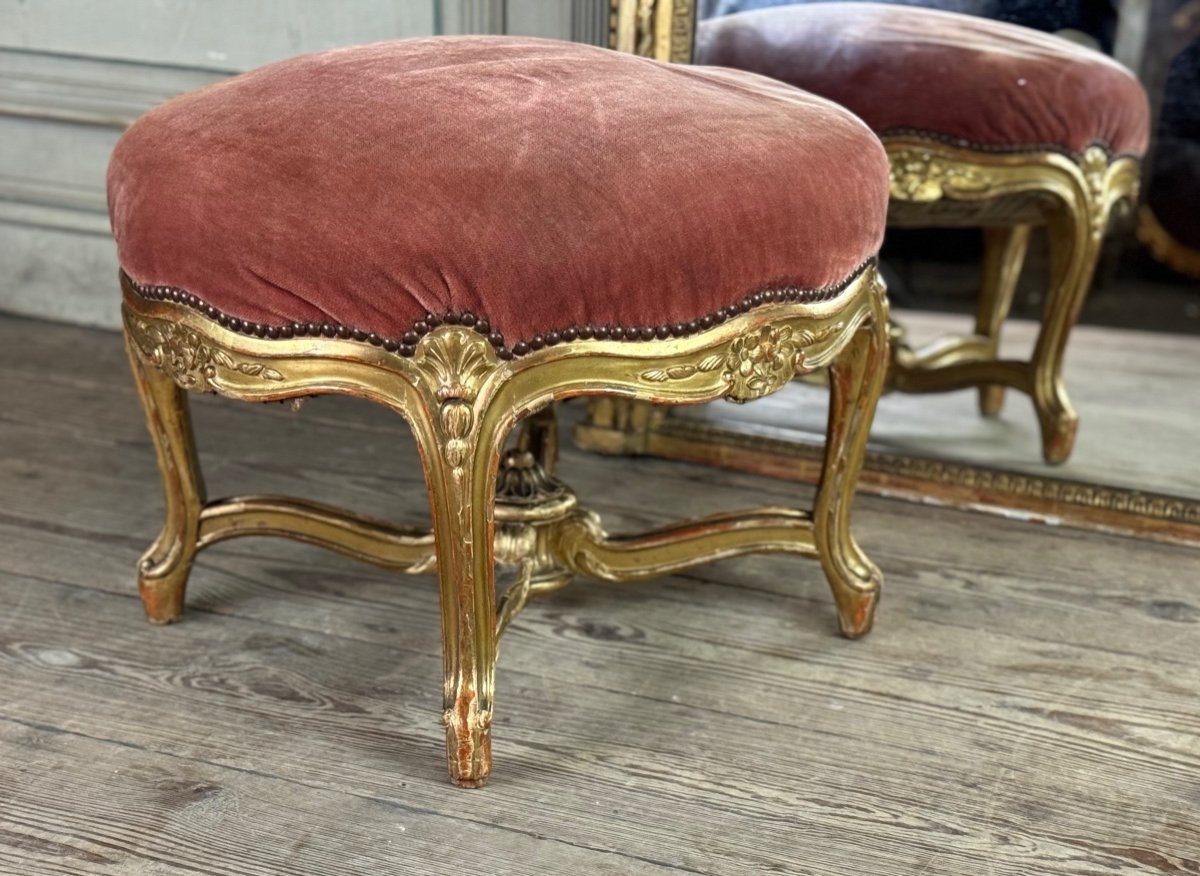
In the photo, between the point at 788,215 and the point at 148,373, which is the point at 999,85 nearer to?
the point at 788,215

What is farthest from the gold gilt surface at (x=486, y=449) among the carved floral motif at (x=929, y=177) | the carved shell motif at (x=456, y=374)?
the carved floral motif at (x=929, y=177)

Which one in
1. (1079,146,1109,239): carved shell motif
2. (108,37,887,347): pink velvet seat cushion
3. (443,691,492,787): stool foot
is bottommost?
(443,691,492,787): stool foot

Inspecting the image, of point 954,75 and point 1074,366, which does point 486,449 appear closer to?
point 954,75

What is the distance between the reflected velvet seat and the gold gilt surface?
354 millimetres

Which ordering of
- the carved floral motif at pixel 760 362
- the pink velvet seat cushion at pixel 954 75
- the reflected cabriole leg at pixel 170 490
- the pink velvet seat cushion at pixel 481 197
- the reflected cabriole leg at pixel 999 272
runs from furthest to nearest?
the reflected cabriole leg at pixel 999 272 < the pink velvet seat cushion at pixel 954 75 < the reflected cabriole leg at pixel 170 490 < the carved floral motif at pixel 760 362 < the pink velvet seat cushion at pixel 481 197

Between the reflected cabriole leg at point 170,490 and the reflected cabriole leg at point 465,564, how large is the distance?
27 centimetres

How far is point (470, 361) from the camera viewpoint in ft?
2.84

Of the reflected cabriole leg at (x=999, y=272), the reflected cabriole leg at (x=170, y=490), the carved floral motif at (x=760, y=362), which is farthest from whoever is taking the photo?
the reflected cabriole leg at (x=999, y=272)

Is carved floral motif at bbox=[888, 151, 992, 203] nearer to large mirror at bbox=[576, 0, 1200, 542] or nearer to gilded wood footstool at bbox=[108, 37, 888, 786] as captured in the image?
large mirror at bbox=[576, 0, 1200, 542]

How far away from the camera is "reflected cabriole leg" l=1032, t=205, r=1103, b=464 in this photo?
1442 mm

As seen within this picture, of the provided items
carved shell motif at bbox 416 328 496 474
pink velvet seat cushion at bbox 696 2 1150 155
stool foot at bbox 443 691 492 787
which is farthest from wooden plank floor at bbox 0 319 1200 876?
pink velvet seat cushion at bbox 696 2 1150 155

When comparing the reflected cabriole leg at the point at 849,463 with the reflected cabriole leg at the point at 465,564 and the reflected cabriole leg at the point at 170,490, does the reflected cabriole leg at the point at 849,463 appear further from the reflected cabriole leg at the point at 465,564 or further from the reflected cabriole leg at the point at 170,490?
the reflected cabriole leg at the point at 170,490

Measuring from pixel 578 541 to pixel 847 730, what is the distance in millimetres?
278

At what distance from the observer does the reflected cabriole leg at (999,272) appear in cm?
154
